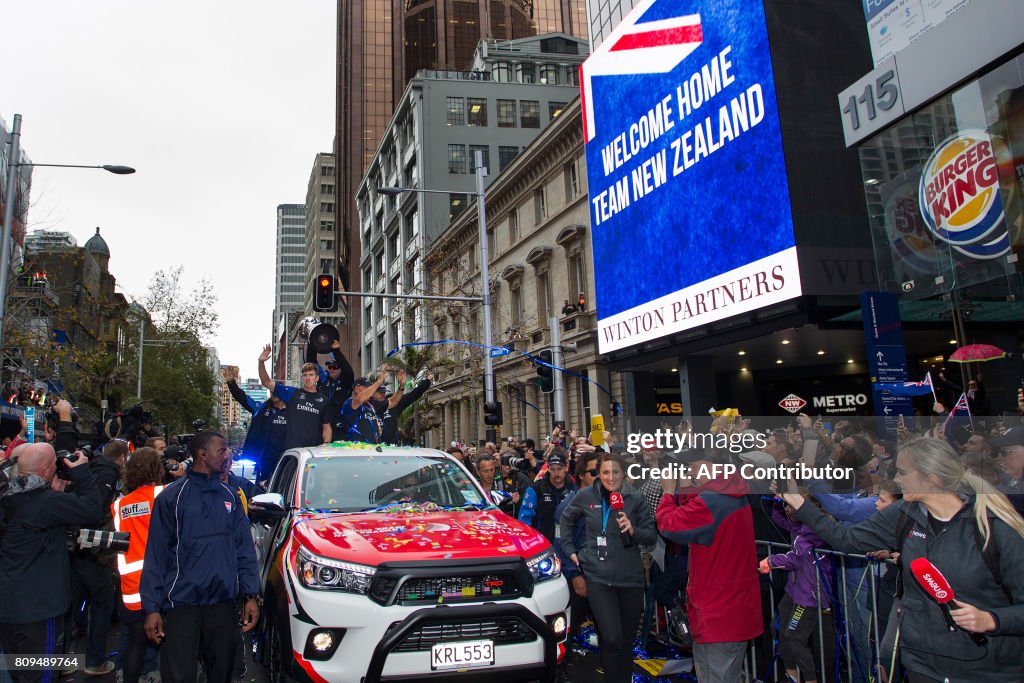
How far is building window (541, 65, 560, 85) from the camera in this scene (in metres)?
61.8

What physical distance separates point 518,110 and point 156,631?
188ft

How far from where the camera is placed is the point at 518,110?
5797 centimetres

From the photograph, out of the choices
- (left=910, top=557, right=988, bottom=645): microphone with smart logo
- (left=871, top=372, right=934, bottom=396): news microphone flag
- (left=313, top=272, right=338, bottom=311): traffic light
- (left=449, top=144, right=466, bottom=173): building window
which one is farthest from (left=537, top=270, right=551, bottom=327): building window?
(left=910, top=557, right=988, bottom=645): microphone with smart logo

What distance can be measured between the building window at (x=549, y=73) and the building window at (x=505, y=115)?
18.8 ft

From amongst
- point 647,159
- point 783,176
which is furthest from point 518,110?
point 783,176

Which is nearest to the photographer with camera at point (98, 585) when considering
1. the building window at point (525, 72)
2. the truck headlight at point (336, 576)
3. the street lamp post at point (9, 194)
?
the truck headlight at point (336, 576)

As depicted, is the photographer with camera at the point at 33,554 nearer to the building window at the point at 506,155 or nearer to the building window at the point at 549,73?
the building window at the point at 506,155

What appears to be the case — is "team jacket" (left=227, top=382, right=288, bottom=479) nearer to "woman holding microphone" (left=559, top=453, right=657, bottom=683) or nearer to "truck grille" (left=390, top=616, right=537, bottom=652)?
"woman holding microphone" (left=559, top=453, right=657, bottom=683)

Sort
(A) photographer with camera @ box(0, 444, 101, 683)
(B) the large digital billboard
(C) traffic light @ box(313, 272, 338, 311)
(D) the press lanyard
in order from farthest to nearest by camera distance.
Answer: (B) the large digital billboard < (C) traffic light @ box(313, 272, 338, 311) < (D) the press lanyard < (A) photographer with camera @ box(0, 444, 101, 683)

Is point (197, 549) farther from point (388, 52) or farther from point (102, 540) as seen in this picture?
point (388, 52)

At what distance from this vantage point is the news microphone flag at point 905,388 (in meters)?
13.0

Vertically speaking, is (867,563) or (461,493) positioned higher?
(461,493)

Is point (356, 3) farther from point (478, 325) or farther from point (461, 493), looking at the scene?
point (461, 493)

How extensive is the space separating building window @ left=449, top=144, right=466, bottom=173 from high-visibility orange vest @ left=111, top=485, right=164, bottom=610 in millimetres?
53459
